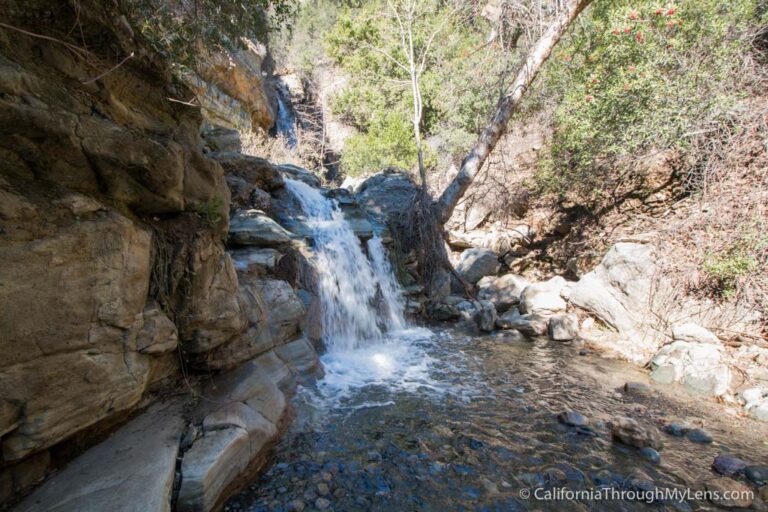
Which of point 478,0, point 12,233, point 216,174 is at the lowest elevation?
point 12,233

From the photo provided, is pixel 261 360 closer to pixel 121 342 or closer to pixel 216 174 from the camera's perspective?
pixel 121 342

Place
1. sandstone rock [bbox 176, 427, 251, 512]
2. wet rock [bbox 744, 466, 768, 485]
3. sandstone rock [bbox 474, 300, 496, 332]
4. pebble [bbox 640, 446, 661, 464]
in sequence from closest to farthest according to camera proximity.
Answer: sandstone rock [bbox 176, 427, 251, 512], wet rock [bbox 744, 466, 768, 485], pebble [bbox 640, 446, 661, 464], sandstone rock [bbox 474, 300, 496, 332]

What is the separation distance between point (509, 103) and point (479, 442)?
6.84m

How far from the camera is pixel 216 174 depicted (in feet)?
11.1

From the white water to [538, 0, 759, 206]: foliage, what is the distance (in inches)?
200

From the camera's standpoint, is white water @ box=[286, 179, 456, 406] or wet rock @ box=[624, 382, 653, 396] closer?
wet rock @ box=[624, 382, 653, 396]

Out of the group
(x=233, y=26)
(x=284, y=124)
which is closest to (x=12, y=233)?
(x=233, y=26)

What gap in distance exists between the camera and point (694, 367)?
14.7ft

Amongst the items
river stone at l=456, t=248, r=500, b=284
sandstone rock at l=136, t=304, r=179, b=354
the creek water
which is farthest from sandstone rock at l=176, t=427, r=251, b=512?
river stone at l=456, t=248, r=500, b=284

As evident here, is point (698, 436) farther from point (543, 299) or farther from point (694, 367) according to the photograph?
point (543, 299)

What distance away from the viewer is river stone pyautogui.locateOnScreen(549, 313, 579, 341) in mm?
6215

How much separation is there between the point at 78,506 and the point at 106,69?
2.67 m

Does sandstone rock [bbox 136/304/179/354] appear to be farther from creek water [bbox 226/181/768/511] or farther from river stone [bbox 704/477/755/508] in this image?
river stone [bbox 704/477/755/508]

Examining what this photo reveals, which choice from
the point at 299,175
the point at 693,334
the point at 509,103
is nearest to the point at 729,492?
the point at 693,334
